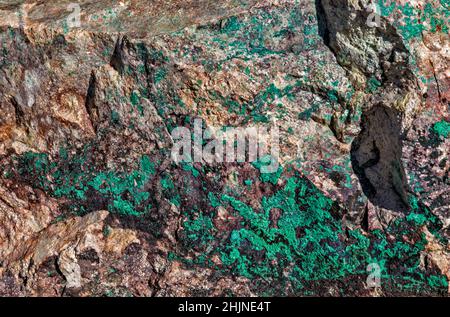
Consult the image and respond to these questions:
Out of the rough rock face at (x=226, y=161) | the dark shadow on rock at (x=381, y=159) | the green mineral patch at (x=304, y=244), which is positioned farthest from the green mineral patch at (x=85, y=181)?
the dark shadow on rock at (x=381, y=159)

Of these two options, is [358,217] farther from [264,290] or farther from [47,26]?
[47,26]

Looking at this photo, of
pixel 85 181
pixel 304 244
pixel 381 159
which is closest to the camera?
pixel 381 159

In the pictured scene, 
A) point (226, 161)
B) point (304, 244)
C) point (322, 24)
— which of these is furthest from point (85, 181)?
point (322, 24)

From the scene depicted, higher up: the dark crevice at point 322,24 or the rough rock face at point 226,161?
the dark crevice at point 322,24

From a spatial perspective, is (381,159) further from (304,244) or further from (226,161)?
(226,161)

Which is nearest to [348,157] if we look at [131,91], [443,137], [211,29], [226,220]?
[443,137]

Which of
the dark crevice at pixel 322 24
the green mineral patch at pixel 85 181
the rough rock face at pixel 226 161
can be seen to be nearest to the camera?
the rough rock face at pixel 226 161

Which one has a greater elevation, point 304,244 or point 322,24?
point 322,24

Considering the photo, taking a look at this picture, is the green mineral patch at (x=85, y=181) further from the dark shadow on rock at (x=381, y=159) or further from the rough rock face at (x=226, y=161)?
the dark shadow on rock at (x=381, y=159)

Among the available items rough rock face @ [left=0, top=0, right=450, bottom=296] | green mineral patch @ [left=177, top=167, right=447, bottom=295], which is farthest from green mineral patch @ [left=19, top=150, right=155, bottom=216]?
green mineral patch @ [left=177, top=167, right=447, bottom=295]

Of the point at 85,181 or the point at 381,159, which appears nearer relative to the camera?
the point at 381,159

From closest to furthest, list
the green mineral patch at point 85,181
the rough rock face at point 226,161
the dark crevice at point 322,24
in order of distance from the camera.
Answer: the rough rock face at point 226,161, the dark crevice at point 322,24, the green mineral patch at point 85,181
